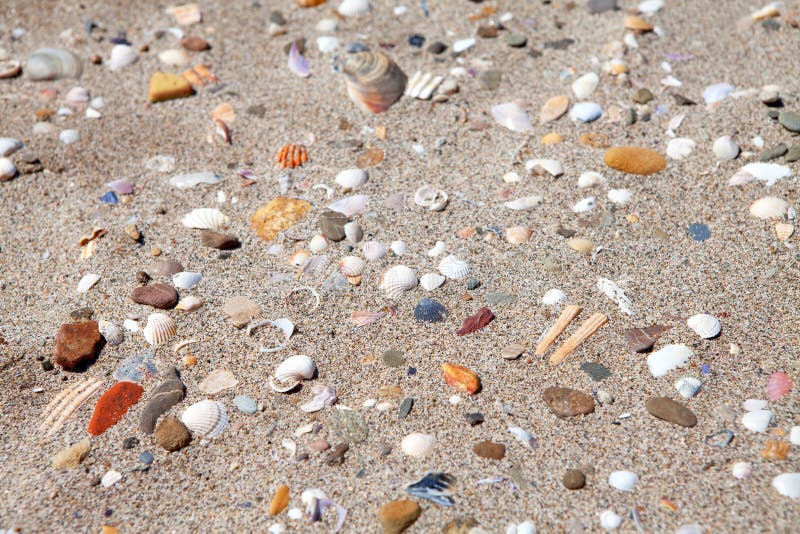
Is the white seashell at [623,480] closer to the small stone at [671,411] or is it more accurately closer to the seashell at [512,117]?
the small stone at [671,411]

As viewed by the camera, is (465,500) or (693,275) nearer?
(465,500)

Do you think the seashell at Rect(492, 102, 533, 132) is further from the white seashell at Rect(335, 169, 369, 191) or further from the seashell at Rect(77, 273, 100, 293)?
the seashell at Rect(77, 273, 100, 293)

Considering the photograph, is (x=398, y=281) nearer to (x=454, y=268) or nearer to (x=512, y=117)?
(x=454, y=268)

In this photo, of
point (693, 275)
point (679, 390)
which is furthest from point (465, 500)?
point (693, 275)

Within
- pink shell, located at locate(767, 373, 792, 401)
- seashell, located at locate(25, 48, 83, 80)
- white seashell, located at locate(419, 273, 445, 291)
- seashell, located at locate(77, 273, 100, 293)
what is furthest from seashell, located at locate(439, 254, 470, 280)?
seashell, located at locate(25, 48, 83, 80)

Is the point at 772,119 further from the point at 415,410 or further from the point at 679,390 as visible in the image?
the point at 415,410

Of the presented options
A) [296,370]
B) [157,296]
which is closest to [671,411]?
[296,370]
